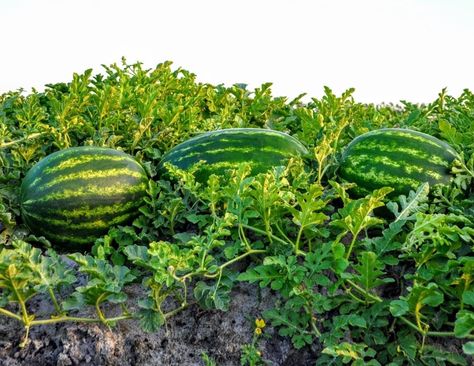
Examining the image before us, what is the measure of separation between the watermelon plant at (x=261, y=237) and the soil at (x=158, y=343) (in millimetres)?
60

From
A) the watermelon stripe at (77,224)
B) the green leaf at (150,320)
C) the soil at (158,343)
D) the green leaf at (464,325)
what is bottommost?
the soil at (158,343)

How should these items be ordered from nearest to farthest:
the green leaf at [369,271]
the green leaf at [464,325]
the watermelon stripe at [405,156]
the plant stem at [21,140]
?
the green leaf at [464,325]
the green leaf at [369,271]
the watermelon stripe at [405,156]
the plant stem at [21,140]

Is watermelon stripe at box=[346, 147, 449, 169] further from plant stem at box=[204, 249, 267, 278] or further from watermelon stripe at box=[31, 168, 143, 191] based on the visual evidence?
watermelon stripe at box=[31, 168, 143, 191]

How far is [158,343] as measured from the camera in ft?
9.89

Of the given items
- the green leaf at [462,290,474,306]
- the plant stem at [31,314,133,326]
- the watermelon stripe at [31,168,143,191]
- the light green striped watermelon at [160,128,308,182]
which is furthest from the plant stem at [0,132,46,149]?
the green leaf at [462,290,474,306]

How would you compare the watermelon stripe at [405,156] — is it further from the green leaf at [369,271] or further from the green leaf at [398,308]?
the green leaf at [398,308]

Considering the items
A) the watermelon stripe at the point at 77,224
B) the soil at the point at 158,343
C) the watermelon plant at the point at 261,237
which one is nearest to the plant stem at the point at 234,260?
the watermelon plant at the point at 261,237

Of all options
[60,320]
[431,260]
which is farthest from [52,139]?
[431,260]

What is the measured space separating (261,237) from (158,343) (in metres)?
0.81

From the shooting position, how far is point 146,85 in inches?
211

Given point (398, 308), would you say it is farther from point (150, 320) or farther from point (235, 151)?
point (235, 151)

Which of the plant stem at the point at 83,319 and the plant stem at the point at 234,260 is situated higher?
the plant stem at the point at 234,260

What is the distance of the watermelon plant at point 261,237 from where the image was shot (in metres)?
2.84

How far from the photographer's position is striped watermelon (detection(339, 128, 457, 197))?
140 inches
